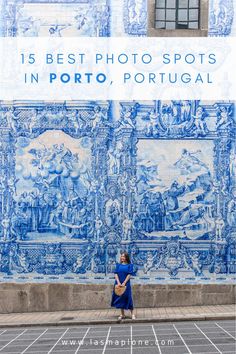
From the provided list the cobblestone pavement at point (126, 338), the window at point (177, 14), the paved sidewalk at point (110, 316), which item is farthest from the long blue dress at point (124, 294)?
the window at point (177, 14)

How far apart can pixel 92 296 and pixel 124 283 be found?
4.39 feet

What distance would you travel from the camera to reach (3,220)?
14961mm

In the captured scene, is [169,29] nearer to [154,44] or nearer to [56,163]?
[154,44]

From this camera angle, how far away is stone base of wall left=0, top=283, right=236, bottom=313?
48.0 ft

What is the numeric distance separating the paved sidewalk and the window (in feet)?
20.1

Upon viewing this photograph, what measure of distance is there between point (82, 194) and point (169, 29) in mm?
4102

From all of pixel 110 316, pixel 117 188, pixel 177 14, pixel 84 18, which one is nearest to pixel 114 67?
pixel 84 18

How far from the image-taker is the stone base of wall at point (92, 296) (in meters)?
14.6

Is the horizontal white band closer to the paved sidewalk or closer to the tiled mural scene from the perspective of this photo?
the tiled mural scene

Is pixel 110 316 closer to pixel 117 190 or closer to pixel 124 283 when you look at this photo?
pixel 124 283

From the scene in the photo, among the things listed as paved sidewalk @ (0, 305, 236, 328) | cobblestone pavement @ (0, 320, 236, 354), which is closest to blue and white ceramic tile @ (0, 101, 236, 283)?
paved sidewalk @ (0, 305, 236, 328)

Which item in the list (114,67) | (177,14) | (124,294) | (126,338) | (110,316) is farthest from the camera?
(177,14)

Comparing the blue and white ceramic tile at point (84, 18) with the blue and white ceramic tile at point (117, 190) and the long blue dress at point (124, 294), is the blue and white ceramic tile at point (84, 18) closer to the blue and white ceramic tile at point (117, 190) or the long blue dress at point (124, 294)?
the blue and white ceramic tile at point (117, 190)

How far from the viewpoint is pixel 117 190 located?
14930mm
